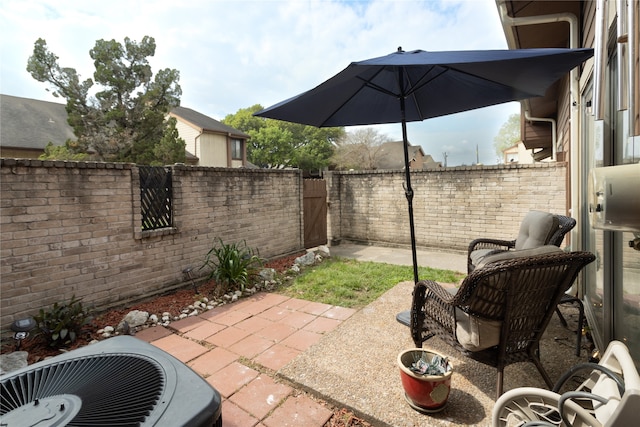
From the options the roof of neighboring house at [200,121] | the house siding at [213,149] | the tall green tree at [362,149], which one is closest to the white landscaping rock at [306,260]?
the house siding at [213,149]

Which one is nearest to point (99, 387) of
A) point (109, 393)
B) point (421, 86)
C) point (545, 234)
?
point (109, 393)

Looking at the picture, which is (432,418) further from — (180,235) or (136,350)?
(180,235)

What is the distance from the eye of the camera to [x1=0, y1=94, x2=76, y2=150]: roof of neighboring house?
13.2m

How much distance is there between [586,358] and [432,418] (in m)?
1.49

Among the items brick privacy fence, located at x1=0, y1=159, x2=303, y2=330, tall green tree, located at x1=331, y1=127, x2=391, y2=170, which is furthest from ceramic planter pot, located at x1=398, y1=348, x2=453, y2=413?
tall green tree, located at x1=331, y1=127, x2=391, y2=170

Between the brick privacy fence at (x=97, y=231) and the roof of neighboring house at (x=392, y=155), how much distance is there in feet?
84.8

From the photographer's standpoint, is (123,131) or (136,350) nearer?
(136,350)

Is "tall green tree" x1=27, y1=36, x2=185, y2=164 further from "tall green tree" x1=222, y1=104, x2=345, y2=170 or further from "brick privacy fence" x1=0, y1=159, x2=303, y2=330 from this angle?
"tall green tree" x1=222, y1=104, x2=345, y2=170

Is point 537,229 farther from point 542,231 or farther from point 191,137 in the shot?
point 191,137

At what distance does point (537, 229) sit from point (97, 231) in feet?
15.6

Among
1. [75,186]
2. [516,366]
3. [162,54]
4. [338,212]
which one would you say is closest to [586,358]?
[516,366]

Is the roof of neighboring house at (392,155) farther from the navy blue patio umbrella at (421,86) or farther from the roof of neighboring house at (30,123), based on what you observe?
the navy blue patio umbrella at (421,86)

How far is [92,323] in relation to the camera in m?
3.30

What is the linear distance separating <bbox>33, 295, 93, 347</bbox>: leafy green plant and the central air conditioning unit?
2.28 metres
